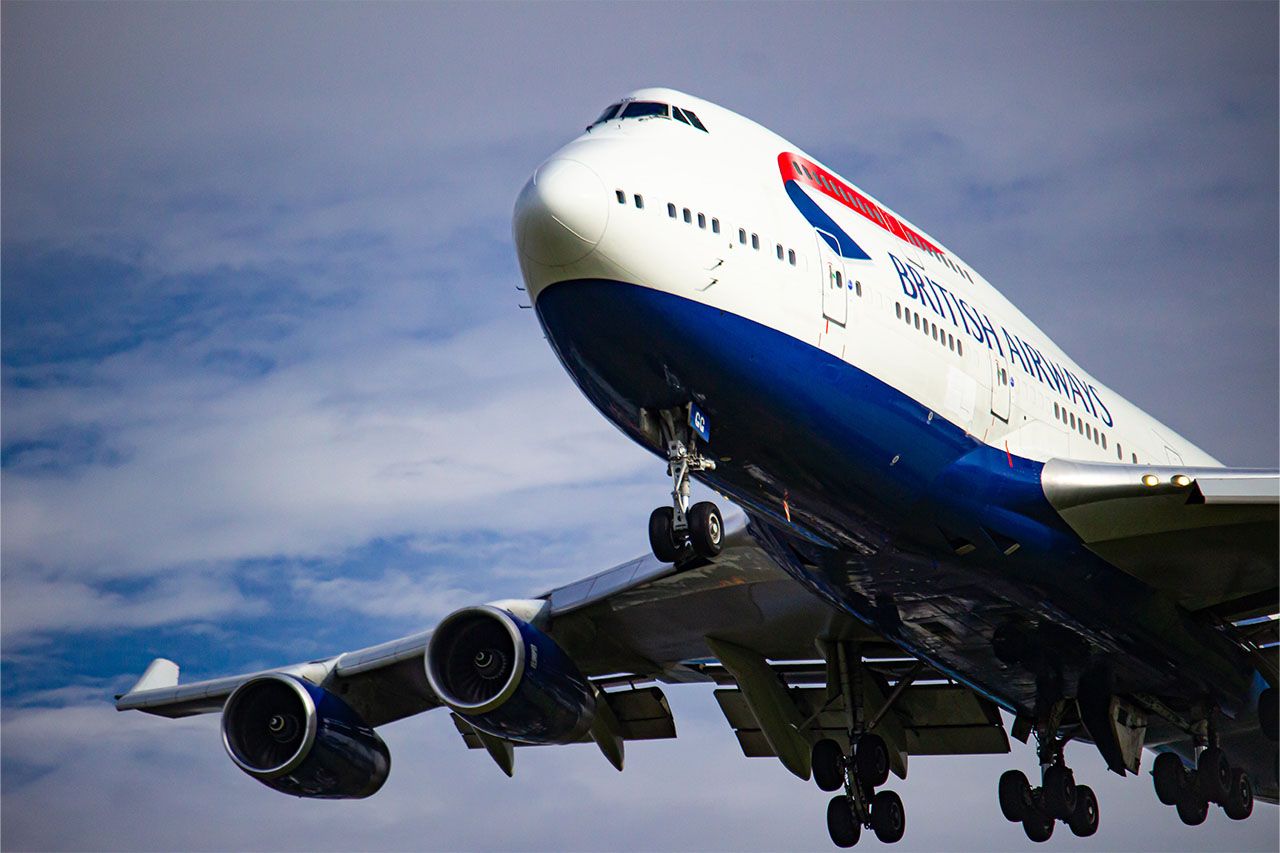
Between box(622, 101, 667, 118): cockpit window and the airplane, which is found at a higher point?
box(622, 101, 667, 118): cockpit window

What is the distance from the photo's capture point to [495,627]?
23.0m

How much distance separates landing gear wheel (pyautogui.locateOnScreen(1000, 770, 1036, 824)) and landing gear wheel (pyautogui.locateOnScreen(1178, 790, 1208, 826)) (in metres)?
2.08

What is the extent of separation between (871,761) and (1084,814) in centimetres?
303

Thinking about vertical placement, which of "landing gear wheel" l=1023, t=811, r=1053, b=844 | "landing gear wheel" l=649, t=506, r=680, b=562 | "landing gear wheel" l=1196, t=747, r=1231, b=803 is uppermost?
"landing gear wheel" l=649, t=506, r=680, b=562

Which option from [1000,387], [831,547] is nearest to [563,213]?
[831,547]

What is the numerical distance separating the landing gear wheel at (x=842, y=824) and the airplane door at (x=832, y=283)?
841cm

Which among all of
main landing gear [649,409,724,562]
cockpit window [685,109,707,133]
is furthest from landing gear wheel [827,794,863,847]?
cockpit window [685,109,707,133]

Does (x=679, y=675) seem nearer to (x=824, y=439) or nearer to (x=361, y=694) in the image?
(x=361, y=694)

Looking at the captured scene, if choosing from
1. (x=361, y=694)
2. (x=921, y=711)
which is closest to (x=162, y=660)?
(x=361, y=694)

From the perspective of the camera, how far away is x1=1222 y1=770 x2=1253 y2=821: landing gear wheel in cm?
2208

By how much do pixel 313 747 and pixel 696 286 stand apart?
465 inches

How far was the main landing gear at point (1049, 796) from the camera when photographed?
21922mm

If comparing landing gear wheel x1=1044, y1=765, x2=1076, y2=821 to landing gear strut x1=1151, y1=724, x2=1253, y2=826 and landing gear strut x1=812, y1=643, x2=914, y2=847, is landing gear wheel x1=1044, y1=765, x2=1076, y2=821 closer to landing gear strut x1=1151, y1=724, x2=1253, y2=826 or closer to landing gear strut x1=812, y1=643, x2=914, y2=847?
landing gear strut x1=1151, y1=724, x2=1253, y2=826

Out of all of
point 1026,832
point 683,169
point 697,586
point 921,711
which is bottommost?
point 1026,832
